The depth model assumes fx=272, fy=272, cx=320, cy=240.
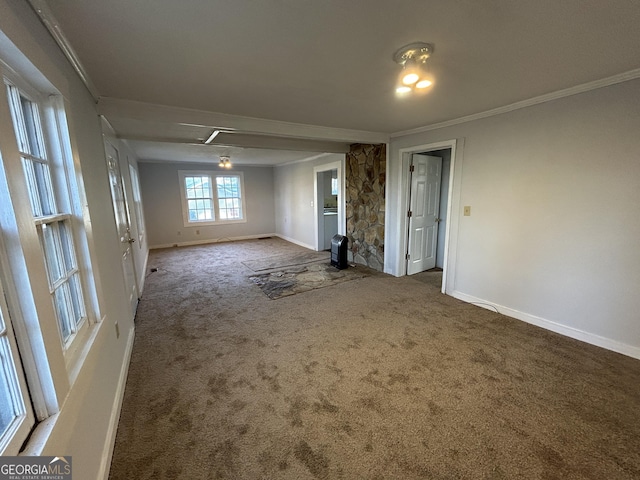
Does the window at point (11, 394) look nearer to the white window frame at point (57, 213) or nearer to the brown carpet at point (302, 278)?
the white window frame at point (57, 213)

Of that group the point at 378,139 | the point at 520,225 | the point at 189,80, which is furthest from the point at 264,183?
the point at 520,225

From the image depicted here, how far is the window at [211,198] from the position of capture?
7.10 m

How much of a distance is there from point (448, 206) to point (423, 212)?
3.18ft

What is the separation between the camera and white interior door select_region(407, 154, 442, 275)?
13.9 feet

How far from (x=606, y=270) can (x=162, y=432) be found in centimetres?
358

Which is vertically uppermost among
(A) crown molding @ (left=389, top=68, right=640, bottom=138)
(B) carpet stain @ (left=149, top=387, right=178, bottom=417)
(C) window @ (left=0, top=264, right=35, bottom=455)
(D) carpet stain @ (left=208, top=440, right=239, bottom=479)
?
(A) crown molding @ (left=389, top=68, right=640, bottom=138)

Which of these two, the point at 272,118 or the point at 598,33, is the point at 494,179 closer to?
the point at 598,33

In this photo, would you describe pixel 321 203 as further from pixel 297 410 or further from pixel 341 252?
pixel 297 410

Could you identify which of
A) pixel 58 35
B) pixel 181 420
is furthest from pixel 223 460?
pixel 58 35

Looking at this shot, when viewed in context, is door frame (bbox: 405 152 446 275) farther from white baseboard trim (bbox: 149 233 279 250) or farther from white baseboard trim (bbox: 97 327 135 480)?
white baseboard trim (bbox: 149 233 279 250)

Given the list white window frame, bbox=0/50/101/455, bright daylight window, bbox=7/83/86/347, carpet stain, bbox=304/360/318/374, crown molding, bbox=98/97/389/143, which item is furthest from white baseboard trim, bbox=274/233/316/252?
white window frame, bbox=0/50/101/455

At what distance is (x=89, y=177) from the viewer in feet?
6.00

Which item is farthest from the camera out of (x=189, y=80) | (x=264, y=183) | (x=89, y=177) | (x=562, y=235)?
(x=264, y=183)

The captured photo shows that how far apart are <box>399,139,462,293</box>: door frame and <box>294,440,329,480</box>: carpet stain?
2789 millimetres
